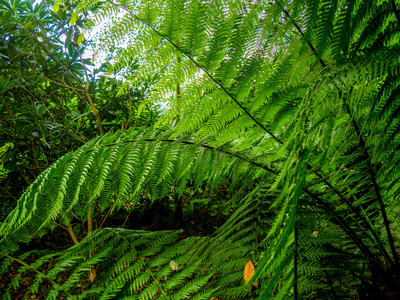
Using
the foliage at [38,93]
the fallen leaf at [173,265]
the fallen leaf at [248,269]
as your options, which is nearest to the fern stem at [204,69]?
the fallen leaf at [248,269]

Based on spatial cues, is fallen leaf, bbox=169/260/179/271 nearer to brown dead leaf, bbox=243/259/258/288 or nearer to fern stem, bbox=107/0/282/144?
brown dead leaf, bbox=243/259/258/288

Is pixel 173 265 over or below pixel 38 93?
below

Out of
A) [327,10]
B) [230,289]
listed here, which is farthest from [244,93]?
[230,289]

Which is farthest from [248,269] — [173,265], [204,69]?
[204,69]

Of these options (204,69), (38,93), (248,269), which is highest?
(38,93)

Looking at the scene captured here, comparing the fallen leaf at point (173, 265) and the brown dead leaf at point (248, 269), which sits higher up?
the fallen leaf at point (173, 265)

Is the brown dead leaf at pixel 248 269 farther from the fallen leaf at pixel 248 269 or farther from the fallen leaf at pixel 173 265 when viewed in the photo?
the fallen leaf at pixel 173 265

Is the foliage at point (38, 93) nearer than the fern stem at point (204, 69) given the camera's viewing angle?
No

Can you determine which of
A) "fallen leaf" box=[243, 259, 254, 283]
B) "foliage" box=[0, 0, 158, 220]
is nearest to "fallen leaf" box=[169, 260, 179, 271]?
"fallen leaf" box=[243, 259, 254, 283]

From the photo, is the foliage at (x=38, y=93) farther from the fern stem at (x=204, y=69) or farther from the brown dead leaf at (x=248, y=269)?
the brown dead leaf at (x=248, y=269)

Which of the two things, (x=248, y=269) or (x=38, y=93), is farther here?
Result: (x=38, y=93)

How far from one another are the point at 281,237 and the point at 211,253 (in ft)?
1.90

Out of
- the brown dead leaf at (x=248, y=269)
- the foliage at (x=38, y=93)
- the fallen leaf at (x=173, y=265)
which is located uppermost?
the foliage at (x=38, y=93)

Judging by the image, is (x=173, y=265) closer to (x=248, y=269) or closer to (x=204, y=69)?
(x=248, y=269)
